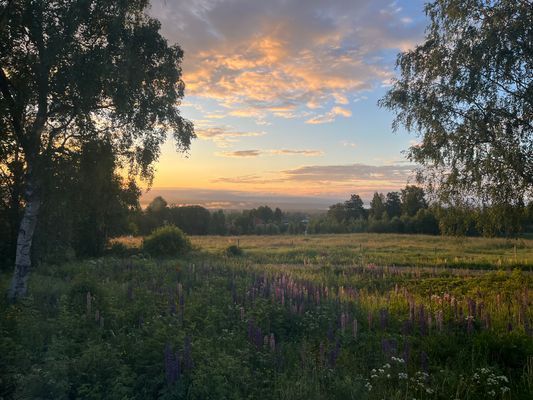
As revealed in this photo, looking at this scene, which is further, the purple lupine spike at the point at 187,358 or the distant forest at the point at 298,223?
the distant forest at the point at 298,223

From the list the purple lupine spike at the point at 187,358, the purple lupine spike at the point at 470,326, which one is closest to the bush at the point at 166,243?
the purple lupine spike at the point at 470,326

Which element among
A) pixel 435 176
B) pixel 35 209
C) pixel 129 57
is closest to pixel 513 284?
pixel 435 176

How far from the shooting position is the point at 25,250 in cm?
1352

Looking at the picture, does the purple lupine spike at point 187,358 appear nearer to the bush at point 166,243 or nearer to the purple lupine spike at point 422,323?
the purple lupine spike at point 422,323

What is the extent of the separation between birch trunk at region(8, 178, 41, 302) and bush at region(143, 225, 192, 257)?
17404 mm

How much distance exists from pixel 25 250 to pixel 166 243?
1860 cm

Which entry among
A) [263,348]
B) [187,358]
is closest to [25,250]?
[263,348]

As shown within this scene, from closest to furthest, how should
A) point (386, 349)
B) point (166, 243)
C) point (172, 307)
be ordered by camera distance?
point (386, 349)
point (172, 307)
point (166, 243)

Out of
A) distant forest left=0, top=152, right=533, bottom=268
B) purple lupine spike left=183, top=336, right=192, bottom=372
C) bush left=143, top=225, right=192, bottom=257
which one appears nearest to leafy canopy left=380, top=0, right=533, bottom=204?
distant forest left=0, top=152, right=533, bottom=268

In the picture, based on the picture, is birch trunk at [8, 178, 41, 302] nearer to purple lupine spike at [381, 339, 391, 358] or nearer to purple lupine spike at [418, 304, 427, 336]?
purple lupine spike at [381, 339, 391, 358]

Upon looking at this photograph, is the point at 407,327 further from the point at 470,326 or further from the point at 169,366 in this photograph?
the point at 169,366

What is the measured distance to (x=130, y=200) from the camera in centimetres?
3297

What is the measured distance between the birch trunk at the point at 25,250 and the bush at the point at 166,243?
57.1ft

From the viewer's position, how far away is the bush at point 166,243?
31453 millimetres
